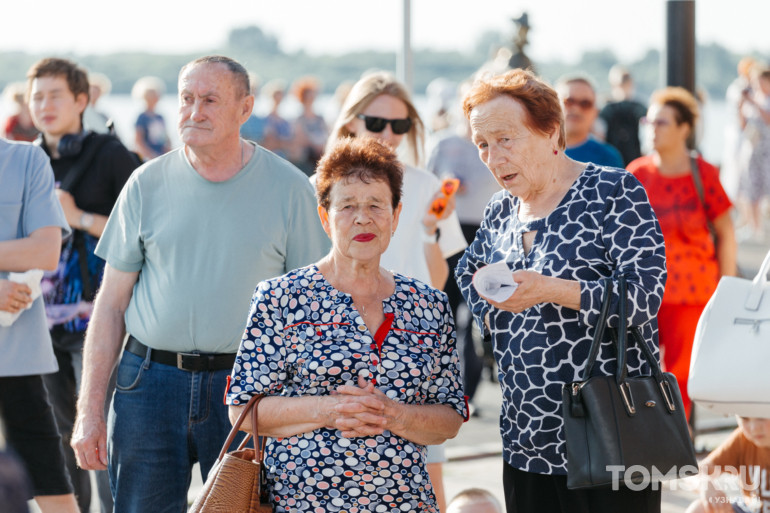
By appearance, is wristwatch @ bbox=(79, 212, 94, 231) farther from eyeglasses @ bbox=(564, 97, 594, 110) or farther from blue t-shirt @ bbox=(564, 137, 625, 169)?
eyeglasses @ bbox=(564, 97, 594, 110)

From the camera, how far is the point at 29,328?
439 cm

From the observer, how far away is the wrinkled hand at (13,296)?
425 centimetres

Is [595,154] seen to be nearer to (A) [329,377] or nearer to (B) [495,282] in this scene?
(B) [495,282]

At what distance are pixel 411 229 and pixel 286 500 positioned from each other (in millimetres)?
1927

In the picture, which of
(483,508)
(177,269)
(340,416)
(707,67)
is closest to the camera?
(340,416)

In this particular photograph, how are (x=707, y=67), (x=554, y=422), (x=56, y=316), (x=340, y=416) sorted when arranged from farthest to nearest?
(x=707, y=67) < (x=56, y=316) < (x=554, y=422) < (x=340, y=416)

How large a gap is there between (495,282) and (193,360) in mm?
1194

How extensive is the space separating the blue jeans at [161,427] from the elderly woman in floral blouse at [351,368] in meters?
0.61

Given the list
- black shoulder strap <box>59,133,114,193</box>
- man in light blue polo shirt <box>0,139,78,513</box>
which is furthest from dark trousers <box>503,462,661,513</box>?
black shoulder strap <box>59,133,114,193</box>

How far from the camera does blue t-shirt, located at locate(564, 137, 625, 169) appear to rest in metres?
6.42

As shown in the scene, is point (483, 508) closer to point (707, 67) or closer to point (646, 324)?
point (646, 324)

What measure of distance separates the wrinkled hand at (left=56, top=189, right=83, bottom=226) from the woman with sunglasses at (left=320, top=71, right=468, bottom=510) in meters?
1.38

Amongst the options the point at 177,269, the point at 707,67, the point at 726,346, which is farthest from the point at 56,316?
the point at 707,67

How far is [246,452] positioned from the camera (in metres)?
3.08
